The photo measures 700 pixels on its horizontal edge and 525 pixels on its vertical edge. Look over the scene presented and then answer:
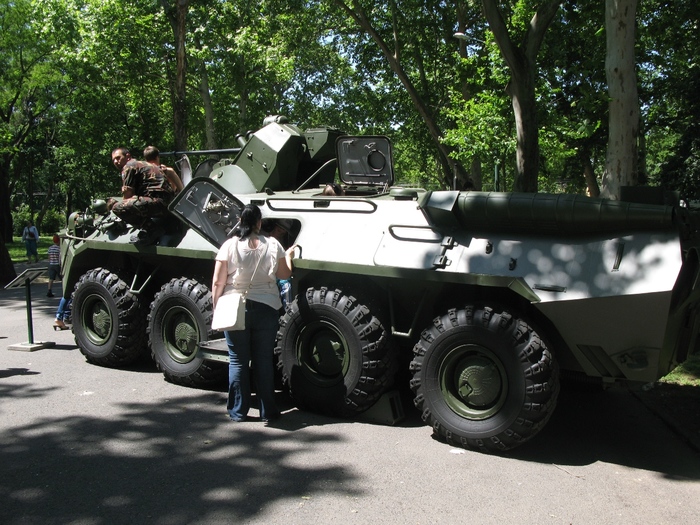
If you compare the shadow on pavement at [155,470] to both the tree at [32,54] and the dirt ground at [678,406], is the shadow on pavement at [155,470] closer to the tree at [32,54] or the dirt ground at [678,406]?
the dirt ground at [678,406]

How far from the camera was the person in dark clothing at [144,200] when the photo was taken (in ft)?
23.0

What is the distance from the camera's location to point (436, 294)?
18.4ft

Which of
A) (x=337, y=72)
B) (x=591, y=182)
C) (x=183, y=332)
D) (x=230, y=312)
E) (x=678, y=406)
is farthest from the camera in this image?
(x=337, y=72)

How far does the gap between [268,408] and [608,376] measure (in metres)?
2.69

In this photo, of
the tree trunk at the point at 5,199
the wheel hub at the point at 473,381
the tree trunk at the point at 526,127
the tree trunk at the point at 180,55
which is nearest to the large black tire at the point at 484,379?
the wheel hub at the point at 473,381

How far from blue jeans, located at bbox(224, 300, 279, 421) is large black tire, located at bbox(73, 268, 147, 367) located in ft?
6.67

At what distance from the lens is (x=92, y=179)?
3294 centimetres

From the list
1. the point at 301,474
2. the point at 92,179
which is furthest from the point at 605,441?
the point at 92,179

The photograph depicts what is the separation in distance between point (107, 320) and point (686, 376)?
21.0ft

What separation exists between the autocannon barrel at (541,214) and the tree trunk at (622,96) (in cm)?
418

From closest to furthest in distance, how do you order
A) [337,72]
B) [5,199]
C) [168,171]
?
[168,171] → [5,199] → [337,72]

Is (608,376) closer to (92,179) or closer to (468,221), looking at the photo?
(468,221)

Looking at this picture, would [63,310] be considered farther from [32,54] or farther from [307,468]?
[32,54]

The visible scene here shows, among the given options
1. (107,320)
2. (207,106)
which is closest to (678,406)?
(107,320)
